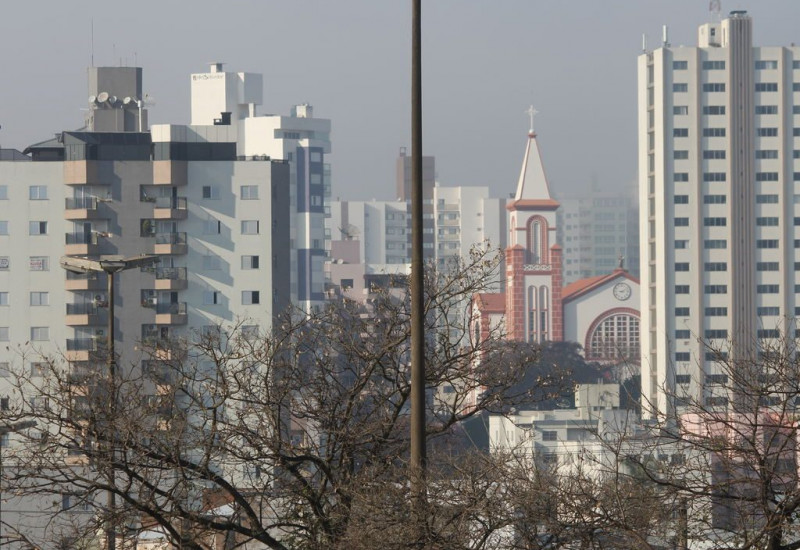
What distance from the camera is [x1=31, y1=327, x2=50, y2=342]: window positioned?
293 ft

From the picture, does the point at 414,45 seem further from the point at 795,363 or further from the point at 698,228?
the point at 698,228

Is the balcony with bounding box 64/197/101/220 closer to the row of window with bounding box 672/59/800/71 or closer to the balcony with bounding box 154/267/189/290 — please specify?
the balcony with bounding box 154/267/189/290

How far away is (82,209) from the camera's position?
89.0 m

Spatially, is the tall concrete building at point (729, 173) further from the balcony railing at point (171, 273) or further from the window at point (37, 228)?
the window at point (37, 228)

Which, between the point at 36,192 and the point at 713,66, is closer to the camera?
the point at 36,192

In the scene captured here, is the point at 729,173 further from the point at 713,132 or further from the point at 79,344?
the point at 79,344

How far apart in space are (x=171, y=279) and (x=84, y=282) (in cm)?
452

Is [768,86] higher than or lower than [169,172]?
higher

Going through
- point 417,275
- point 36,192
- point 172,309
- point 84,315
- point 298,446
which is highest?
point 36,192

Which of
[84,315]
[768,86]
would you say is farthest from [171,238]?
[768,86]

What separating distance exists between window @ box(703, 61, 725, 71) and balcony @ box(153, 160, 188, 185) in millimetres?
77004

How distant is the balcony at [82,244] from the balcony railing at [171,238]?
333 cm

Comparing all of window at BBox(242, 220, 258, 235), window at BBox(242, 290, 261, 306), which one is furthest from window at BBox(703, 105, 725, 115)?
window at BBox(242, 290, 261, 306)

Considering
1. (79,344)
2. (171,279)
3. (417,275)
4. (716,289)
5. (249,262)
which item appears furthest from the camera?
(716,289)
